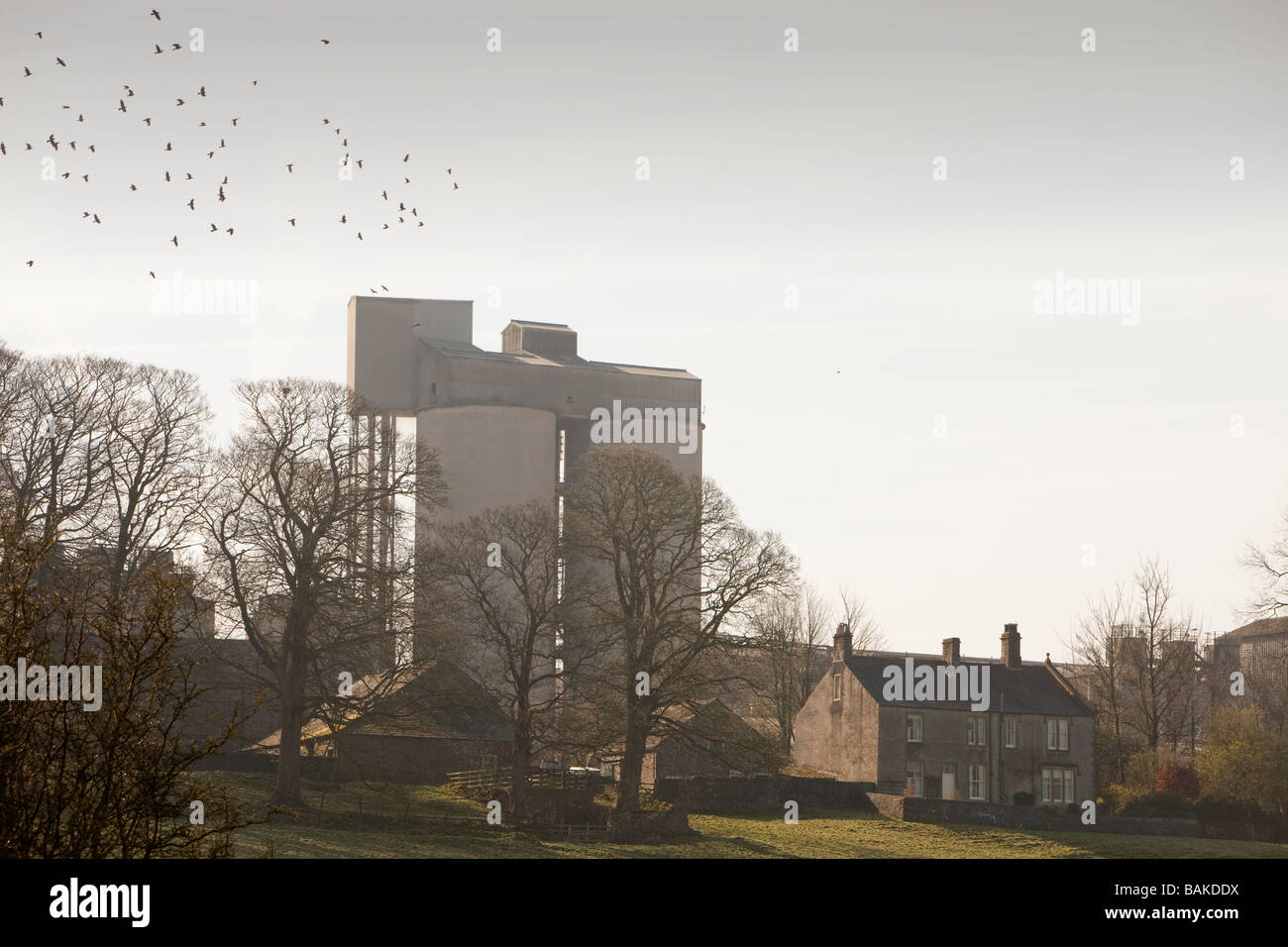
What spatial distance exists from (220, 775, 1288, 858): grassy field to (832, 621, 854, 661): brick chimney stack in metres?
12.6

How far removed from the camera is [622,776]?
155ft

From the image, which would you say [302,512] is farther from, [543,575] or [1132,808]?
[1132,808]

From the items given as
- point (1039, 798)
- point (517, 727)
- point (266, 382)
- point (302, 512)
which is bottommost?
point (1039, 798)

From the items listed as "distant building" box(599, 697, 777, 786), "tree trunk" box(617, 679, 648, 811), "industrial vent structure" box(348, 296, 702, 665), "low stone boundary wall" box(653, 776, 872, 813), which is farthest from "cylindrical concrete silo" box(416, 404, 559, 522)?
"tree trunk" box(617, 679, 648, 811)

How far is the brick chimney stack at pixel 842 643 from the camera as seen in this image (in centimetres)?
6712

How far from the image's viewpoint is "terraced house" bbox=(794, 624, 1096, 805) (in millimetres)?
63281

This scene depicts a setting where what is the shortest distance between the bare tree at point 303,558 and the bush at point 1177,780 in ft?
120

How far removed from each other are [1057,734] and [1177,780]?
20.6 feet

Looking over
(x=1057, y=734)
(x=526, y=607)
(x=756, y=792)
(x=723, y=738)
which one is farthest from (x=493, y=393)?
(x=1057, y=734)

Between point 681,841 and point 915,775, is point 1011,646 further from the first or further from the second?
point 681,841

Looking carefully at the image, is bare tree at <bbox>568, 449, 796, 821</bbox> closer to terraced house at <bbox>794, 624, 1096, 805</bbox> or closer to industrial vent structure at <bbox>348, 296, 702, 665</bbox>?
terraced house at <bbox>794, 624, 1096, 805</bbox>
